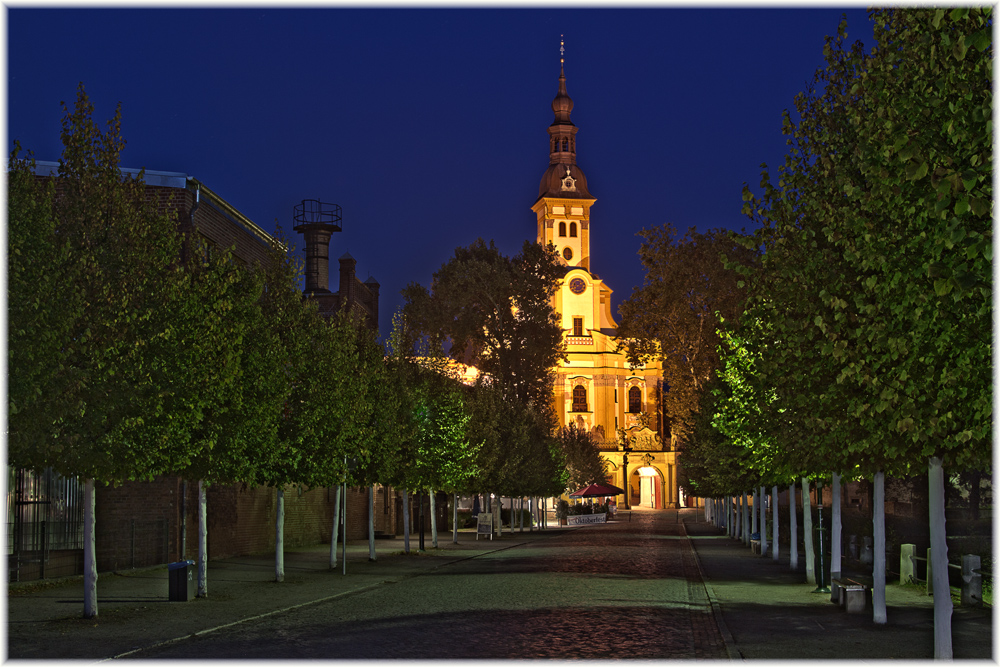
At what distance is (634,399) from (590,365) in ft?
22.3

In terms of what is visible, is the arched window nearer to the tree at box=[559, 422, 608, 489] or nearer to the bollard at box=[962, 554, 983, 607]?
the tree at box=[559, 422, 608, 489]

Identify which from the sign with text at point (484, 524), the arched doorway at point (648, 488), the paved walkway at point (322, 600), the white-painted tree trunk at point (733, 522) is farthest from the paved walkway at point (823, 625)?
the arched doorway at point (648, 488)

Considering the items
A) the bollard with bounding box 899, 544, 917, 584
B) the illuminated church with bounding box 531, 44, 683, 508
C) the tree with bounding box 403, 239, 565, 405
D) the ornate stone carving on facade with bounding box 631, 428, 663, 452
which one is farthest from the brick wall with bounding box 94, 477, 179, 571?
the ornate stone carving on facade with bounding box 631, 428, 663, 452

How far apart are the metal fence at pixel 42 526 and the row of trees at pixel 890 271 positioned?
1444cm

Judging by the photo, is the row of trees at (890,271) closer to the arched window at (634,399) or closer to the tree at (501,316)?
the tree at (501,316)

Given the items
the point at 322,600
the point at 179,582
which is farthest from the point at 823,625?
the point at 179,582

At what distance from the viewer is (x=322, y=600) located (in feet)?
66.9

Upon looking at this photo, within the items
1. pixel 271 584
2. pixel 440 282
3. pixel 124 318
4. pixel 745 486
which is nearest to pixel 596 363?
pixel 440 282

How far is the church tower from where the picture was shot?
13338cm

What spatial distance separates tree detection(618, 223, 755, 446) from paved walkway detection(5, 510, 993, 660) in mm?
22038

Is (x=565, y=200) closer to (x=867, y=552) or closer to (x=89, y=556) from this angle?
(x=867, y=552)

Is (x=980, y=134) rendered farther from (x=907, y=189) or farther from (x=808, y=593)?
(x=808, y=593)

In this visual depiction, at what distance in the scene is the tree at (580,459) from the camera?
91.9 meters

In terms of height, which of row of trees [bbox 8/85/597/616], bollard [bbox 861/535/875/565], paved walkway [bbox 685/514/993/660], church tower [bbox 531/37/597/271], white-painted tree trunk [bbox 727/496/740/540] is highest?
church tower [bbox 531/37/597/271]
